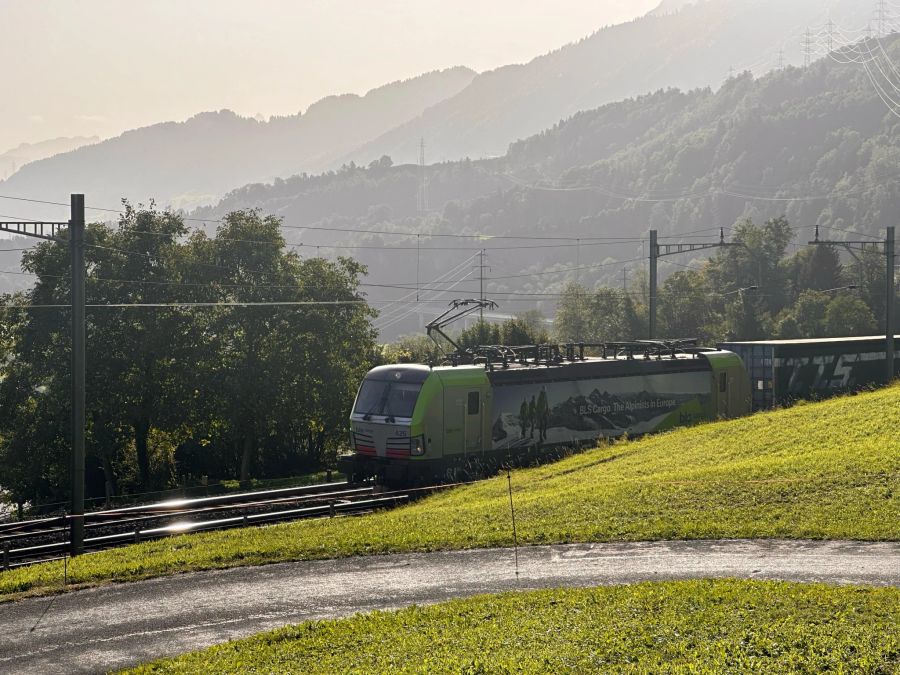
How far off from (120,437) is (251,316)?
929 cm

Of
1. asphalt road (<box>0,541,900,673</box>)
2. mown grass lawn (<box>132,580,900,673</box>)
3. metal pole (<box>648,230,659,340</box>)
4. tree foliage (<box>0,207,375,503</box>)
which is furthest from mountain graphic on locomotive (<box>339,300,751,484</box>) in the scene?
tree foliage (<box>0,207,375,503</box>)

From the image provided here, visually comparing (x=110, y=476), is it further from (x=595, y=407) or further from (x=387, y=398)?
(x=595, y=407)

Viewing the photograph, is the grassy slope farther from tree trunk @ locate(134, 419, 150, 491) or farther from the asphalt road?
tree trunk @ locate(134, 419, 150, 491)

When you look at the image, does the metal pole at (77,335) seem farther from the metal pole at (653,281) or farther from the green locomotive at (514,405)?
the metal pole at (653,281)

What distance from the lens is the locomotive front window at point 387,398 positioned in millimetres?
32219

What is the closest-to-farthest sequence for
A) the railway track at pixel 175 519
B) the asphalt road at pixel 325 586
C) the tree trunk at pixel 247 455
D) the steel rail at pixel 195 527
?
1. the asphalt road at pixel 325 586
2. the steel rail at pixel 195 527
3. the railway track at pixel 175 519
4. the tree trunk at pixel 247 455

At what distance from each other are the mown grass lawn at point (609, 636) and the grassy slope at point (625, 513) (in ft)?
16.0

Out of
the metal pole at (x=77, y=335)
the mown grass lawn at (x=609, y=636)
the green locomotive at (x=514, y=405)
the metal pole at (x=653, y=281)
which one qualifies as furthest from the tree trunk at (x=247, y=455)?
the mown grass lawn at (x=609, y=636)

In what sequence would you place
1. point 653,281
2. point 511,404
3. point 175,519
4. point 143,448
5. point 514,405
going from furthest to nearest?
point 653,281 < point 143,448 < point 514,405 < point 511,404 < point 175,519

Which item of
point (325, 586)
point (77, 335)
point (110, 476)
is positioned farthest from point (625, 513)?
point (110, 476)

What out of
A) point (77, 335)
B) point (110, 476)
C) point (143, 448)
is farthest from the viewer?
point (110, 476)

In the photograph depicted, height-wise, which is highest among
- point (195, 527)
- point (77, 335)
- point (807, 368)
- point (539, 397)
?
point (77, 335)

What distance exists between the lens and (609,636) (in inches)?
529

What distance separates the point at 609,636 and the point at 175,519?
895 inches
